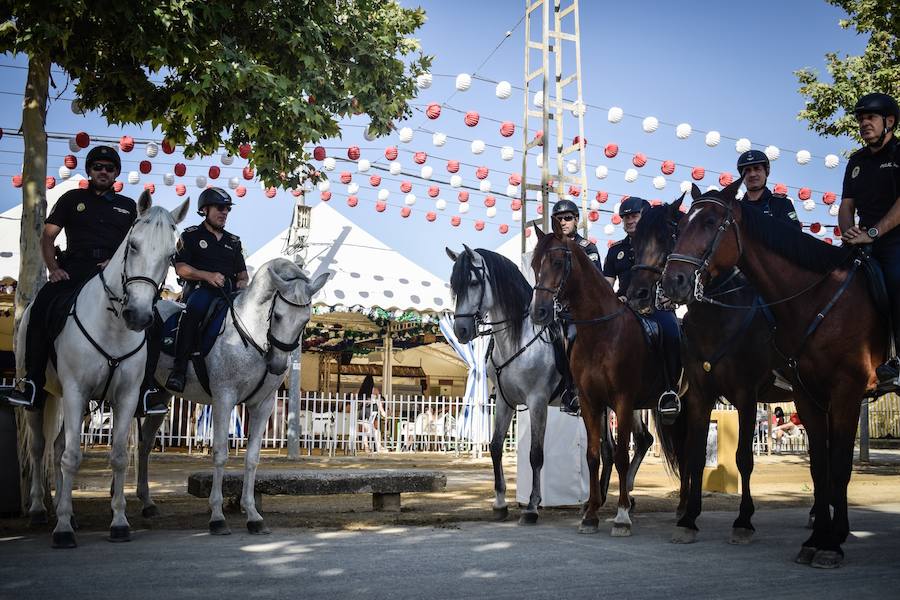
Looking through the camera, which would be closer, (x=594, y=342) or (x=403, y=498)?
(x=594, y=342)

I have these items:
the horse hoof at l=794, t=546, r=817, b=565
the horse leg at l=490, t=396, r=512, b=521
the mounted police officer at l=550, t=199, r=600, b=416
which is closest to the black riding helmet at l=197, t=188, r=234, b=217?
the mounted police officer at l=550, t=199, r=600, b=416

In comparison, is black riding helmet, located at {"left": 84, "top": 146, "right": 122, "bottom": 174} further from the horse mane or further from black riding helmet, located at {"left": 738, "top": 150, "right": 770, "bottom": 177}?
black riding helmet, located at {"left": 738, "top": 150, "right": 770, "bottom": 177}

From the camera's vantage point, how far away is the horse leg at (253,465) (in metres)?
6.23

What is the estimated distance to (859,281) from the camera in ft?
18.1

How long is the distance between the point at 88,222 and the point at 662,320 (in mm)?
5604

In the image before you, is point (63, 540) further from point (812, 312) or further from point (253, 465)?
point (812, 312)

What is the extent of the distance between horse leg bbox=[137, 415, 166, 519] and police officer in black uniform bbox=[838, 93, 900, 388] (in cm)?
632

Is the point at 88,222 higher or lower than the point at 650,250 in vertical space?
higher

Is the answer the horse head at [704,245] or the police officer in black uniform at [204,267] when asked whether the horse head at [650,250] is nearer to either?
the horse head at [704,245]

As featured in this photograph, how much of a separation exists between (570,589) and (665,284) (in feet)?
7.59

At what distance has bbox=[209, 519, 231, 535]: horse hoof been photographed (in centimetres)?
615

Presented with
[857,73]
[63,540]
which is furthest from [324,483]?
[857,73]

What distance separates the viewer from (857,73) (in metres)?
16.1

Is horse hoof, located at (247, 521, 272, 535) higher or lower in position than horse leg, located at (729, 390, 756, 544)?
lower
